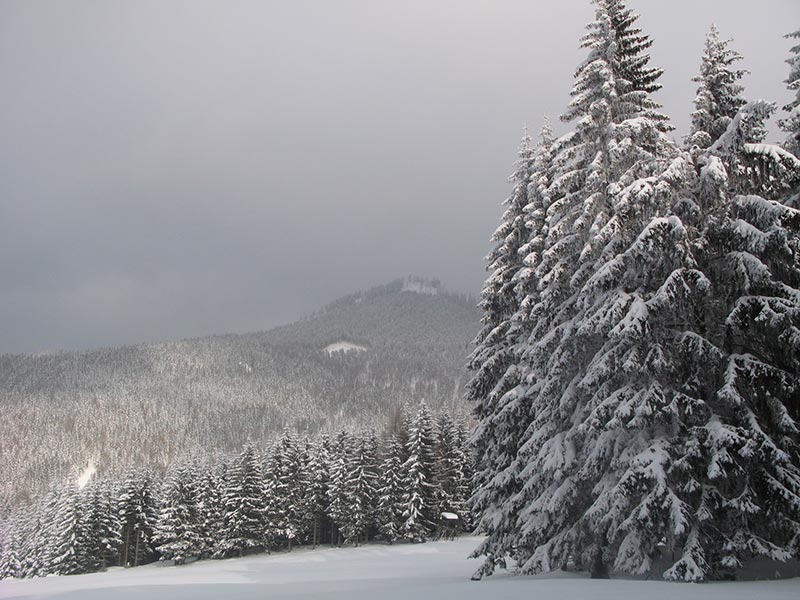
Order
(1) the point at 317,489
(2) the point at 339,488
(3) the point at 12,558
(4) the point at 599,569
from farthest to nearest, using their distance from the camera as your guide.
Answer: (3) the point at 12,558 → (1) the point at 317,489 → (2) the point at 339,488 → (4) the point at 599,569

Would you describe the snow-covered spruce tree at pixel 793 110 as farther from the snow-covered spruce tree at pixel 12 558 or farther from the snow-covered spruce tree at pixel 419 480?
the snow-covered spruce tree at pixel 12 558

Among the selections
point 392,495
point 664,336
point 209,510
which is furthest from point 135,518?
point 664,336

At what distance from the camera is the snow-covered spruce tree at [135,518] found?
74.4 meters

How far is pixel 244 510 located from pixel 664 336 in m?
60.2

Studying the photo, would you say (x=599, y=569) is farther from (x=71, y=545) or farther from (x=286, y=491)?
(x=71, y=545)

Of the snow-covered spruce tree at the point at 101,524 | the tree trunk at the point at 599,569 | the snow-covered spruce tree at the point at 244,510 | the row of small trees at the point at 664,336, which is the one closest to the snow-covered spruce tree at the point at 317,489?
the snow-covered spruce tree at the point at 244,510

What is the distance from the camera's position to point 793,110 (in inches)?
762

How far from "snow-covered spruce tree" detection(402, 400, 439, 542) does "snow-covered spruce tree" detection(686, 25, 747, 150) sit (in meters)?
47.5

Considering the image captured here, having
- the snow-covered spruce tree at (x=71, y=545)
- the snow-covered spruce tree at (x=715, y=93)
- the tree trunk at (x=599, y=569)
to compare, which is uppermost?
the snow-covered spruce tree at (x=715, y=93)

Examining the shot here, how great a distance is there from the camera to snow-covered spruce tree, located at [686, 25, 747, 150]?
18.0 meters

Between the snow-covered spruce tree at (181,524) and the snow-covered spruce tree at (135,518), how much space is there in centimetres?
353

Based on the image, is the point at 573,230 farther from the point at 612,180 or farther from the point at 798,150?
the point at 798,150

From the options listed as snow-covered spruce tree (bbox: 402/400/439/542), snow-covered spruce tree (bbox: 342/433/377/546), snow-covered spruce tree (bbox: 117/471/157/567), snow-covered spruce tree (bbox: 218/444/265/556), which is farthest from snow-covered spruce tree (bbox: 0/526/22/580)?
snow-covered spruce tree (bbox: 402/400/439/542)

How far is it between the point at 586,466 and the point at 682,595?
520 centimetres
